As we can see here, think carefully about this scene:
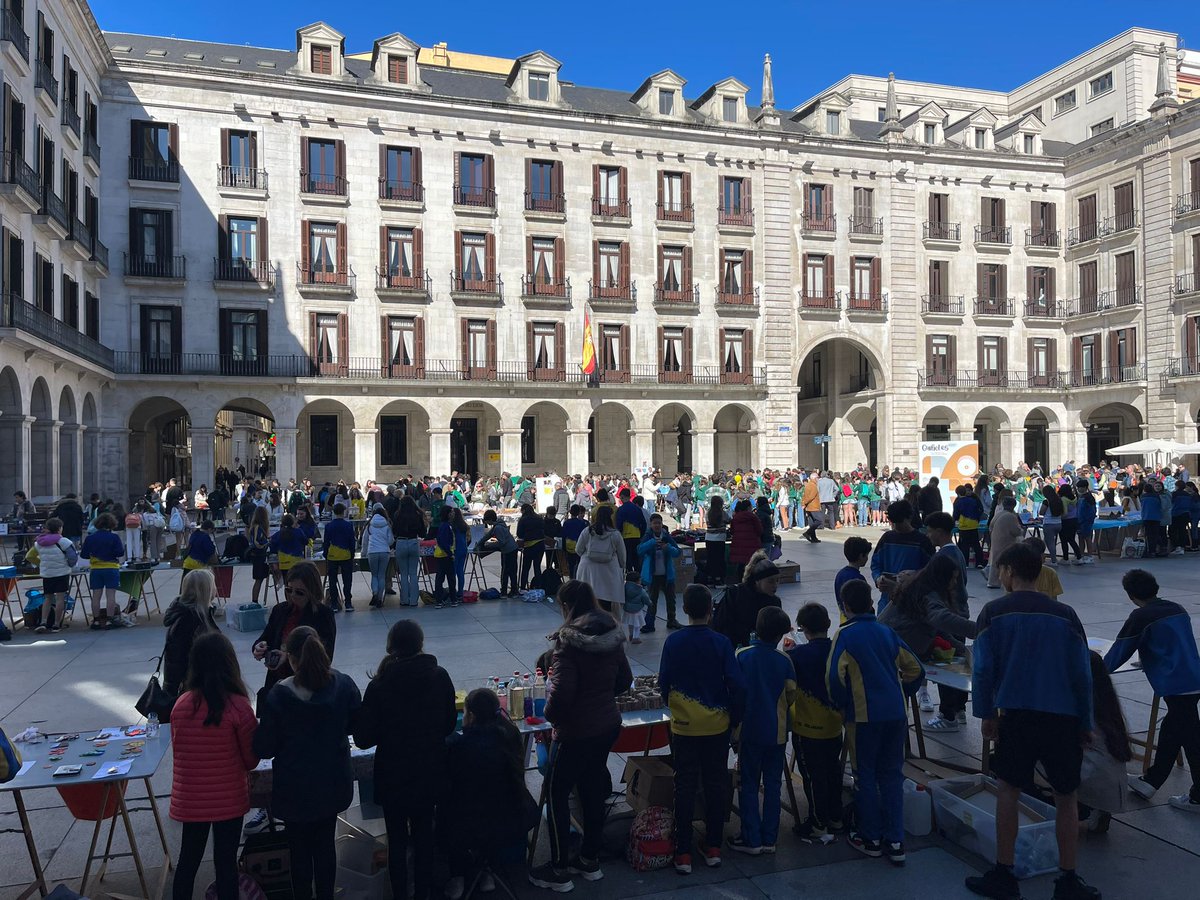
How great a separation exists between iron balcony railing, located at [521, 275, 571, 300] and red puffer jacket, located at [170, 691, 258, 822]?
3004 centimetres

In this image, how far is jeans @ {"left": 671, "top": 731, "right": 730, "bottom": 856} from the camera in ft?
15.9

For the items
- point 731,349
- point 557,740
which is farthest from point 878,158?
point 557,740

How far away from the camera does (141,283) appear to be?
29.7m

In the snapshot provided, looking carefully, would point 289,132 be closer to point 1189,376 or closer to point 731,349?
point 731,349

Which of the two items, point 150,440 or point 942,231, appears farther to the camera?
point 942,231

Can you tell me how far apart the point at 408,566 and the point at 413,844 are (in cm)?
880

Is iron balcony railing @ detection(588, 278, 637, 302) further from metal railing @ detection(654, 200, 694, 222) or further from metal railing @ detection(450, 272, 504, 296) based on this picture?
metal railing @ detection(450, 272, 504, 296)

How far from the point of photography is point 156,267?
97.9ft

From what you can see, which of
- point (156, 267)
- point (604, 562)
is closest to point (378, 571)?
point (604, 562)

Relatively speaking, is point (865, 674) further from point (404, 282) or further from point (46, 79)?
point (404, 282)

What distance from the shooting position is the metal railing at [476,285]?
32750 mm

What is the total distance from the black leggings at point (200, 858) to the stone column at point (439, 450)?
28.6m

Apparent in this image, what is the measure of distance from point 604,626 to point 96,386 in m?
29.1

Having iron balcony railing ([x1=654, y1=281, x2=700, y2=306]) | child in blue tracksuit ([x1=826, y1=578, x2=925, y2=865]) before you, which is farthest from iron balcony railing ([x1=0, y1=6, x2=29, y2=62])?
child in blue tracksuit ([x1=826, y1=578, x2=925, y2=865])
